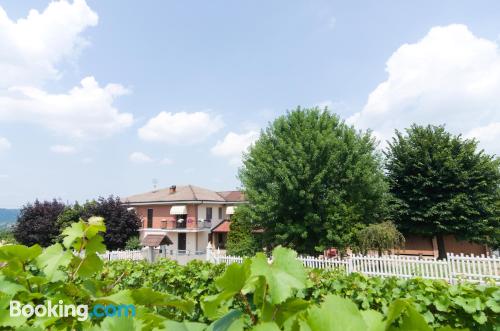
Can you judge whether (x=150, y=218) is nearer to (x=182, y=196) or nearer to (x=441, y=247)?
(x=182, y=196)

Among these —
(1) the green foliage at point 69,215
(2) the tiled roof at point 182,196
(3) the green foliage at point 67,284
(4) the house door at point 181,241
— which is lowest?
(4) the house door at point 181,241

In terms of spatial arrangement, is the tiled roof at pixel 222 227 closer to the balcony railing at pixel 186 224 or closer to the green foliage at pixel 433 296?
the balcony railing at pixel 186 224

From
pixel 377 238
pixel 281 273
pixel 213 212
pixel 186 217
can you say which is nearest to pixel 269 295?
pixel 281 273

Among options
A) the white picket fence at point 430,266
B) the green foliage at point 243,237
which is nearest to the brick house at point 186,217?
the green foliage at point 243,237

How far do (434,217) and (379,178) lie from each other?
4.69 meters

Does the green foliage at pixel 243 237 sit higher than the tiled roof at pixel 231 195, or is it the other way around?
the tiled roof at pixel 231 195

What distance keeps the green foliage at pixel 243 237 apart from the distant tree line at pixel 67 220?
8527mm

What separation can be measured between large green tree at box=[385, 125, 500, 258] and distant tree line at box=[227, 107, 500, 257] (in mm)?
57

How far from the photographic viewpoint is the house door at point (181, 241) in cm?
3509

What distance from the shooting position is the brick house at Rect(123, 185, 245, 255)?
34094mm

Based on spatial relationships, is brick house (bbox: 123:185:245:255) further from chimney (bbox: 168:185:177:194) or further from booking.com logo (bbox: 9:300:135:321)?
booking.com logo (bbox: 9:300:135:321)

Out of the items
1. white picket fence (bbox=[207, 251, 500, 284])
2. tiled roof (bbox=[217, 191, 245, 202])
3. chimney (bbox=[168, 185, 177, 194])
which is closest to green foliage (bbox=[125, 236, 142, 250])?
chimney (bbox=[168, 185, 177, 194])

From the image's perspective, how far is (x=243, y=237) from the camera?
83.8 feet

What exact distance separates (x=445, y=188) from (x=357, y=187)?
6.06 meters
